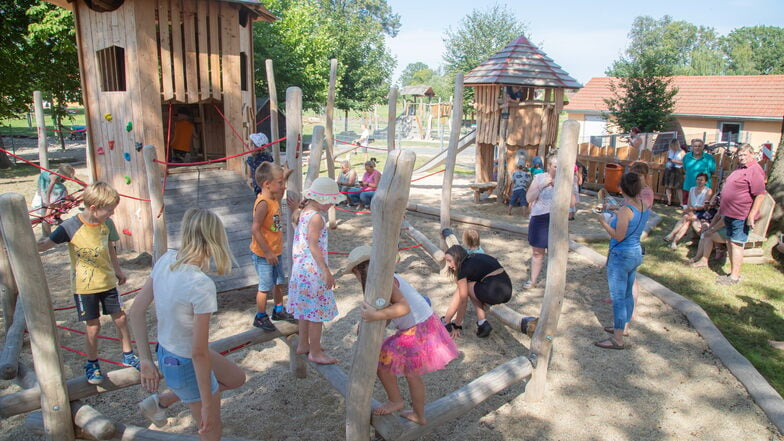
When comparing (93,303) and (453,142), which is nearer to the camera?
(93,303)

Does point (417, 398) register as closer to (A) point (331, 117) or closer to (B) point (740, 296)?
(B) point (740, 296)

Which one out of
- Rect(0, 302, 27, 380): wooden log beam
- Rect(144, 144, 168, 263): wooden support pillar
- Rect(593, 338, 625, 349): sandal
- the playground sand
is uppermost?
Rect(144, 144, 168, 263): wooden support pillar

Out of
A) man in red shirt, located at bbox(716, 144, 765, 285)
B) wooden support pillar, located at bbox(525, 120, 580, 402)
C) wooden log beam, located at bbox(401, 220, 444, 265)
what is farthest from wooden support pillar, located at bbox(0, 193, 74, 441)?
man in red shirt, located at bbox(716, 144, 765, 285)

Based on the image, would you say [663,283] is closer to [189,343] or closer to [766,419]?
[766,419]

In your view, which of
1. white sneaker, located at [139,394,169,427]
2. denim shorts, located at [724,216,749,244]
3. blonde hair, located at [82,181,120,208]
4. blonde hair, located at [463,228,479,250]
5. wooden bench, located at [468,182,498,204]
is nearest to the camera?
white sneaker, located at [139,394,169,427]

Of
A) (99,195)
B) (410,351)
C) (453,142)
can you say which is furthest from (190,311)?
(453,142)

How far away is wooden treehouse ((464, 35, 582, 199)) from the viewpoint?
38.6ft

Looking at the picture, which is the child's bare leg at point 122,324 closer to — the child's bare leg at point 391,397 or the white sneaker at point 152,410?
the white sneaker at point 152,410

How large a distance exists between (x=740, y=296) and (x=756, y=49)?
72.6 meters

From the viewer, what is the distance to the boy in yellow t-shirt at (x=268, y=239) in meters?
4.51

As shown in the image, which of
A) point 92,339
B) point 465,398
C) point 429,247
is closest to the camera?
point 465,398

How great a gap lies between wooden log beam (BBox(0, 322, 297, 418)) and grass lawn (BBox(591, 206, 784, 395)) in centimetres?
448

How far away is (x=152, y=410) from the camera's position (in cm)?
328

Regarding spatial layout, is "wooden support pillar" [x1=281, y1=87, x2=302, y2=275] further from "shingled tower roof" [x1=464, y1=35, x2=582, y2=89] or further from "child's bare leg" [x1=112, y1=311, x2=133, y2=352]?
"shingled tower roof" [x1=464, y1=35, x2=582, y2=89]
